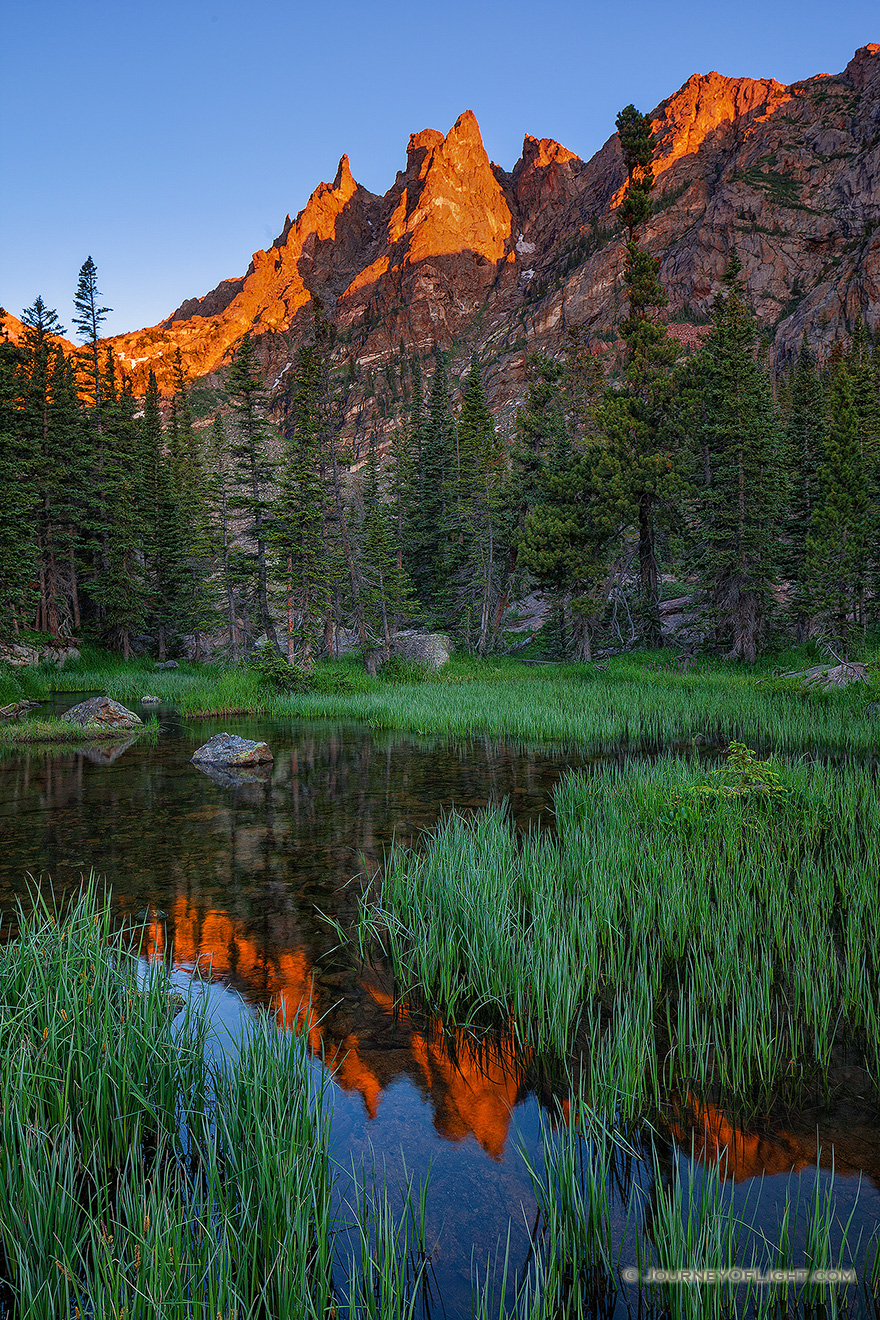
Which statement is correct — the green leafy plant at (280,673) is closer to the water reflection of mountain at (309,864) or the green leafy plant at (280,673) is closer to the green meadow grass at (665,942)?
the water reflection of mountain at (309,864)

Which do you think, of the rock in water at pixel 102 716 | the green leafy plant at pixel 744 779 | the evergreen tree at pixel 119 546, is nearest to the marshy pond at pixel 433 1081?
the green leafy plant at pixel 744 779

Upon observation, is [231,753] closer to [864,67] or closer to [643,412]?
[643,412]

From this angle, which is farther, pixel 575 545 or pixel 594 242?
pixel 594 242

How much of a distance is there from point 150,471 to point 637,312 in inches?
1315

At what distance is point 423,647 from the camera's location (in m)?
34.5

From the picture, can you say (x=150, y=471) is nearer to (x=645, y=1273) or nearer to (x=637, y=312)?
(x=637, y=312)

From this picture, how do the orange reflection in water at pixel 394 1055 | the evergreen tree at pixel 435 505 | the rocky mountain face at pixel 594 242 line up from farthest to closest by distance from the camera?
the rocky mountain face at pixel 594 242
the evergreen tree at pixel 435 505
the orange reflection in water at pixel 394 1055

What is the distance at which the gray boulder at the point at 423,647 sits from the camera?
33.5 meters

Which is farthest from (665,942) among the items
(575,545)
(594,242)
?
(594,242)

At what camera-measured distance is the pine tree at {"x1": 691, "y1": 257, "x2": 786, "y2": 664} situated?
25156 mm

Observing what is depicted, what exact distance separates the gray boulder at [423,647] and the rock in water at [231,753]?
18.4 metres

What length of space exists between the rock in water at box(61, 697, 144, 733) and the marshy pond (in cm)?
792

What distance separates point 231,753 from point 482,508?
26.6 m

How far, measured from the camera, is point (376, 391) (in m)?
142
